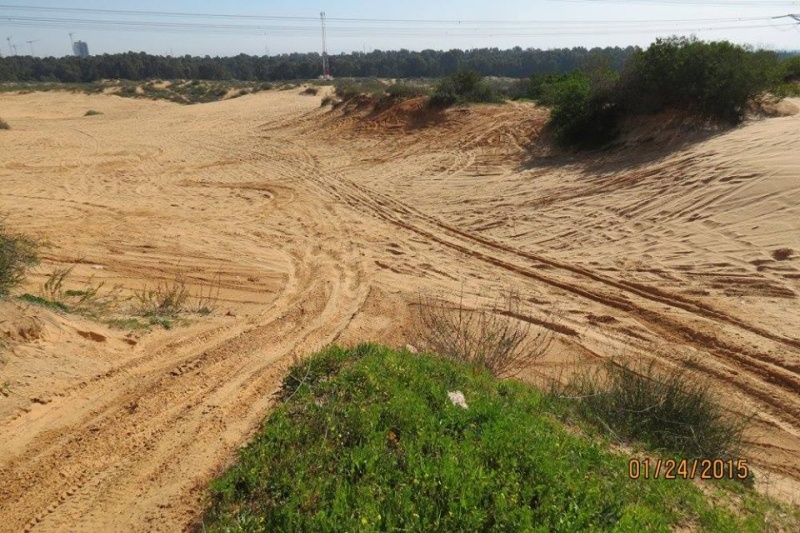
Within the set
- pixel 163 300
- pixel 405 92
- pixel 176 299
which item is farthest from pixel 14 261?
pixel 405 92

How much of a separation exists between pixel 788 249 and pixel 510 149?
30.4 feet

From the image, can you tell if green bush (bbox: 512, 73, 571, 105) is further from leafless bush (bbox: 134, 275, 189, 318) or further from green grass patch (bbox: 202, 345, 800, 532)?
green grass patch (bbox: 202, 345, 800, 532)

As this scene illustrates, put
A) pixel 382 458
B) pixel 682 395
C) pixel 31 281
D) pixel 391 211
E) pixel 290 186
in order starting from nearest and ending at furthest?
pixel 382 458 → pixel 682 395 → pixel 31 281 → pixel 391 211 → pixel 290 186

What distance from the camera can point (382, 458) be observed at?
3674mm

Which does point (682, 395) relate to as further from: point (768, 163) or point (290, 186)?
point (290, 186)

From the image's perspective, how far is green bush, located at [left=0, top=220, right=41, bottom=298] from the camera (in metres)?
7.07

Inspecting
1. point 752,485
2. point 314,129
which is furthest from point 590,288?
point 314,129

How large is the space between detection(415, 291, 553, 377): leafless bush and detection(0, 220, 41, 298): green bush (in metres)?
4.84

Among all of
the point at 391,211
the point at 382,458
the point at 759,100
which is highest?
the point at 759,100

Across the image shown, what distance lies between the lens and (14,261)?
7.59 meters

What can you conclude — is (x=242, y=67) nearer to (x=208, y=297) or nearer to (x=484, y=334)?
(x=208, y=297)
